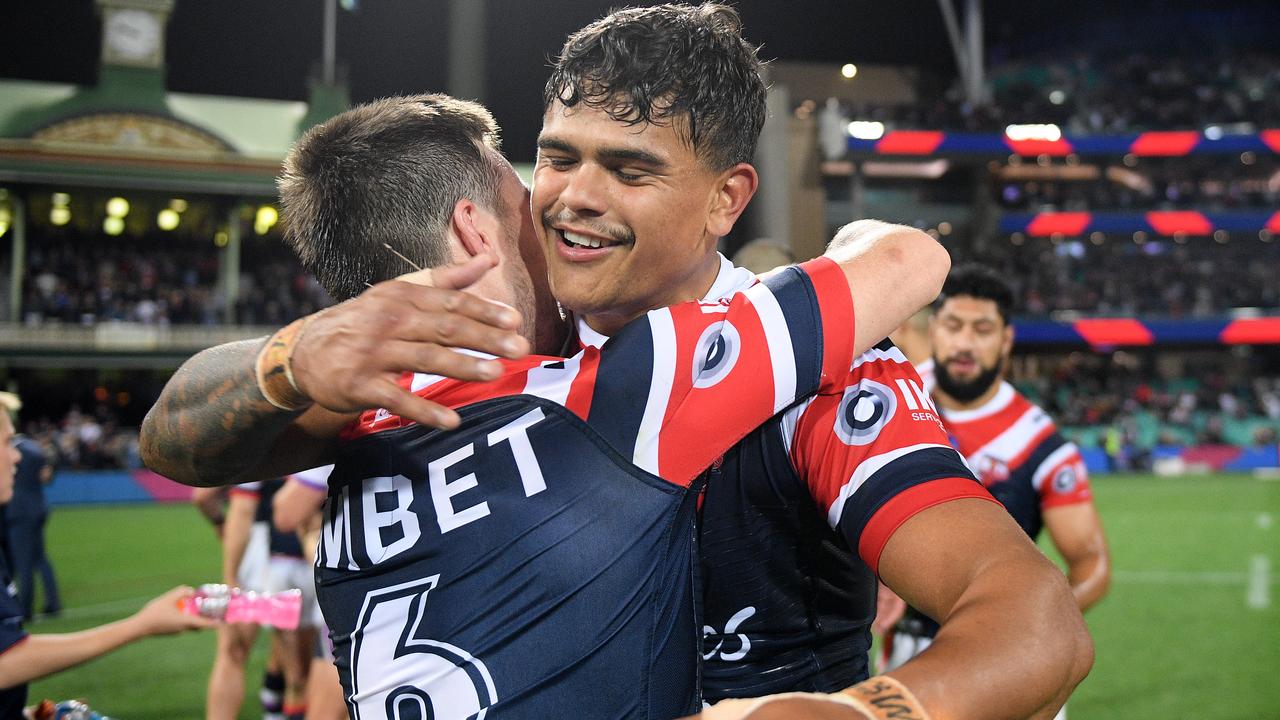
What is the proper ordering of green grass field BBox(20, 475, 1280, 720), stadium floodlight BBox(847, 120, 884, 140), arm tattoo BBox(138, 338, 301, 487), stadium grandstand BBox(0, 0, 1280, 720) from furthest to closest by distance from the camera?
stadium floodlight BBox(847, 120, 884, 140) → stadium grandstand BBox(0, 0, 1280, 720) → green grass field BBox(20, 475, 1280, 720) → arm tattoo BBox(138, 338, 301, 487)

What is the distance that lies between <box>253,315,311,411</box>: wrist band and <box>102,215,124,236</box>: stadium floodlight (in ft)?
107

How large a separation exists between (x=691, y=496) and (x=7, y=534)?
10.5m

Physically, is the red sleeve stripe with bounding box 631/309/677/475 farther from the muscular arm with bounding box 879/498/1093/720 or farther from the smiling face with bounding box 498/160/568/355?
the smiling face with bounding box 498/160/568/355

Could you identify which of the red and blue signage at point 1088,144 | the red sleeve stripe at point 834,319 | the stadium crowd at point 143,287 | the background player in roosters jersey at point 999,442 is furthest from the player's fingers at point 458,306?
the red and blue signage at point 1088,144

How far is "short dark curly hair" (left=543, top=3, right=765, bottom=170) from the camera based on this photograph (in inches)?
74.7

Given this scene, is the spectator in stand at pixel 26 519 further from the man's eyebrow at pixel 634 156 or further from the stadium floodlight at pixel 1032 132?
the stadium floodlight at pixel 1032 132

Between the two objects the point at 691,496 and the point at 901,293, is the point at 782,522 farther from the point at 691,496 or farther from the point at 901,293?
the point at 901,293

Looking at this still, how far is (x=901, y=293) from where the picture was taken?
1.81m

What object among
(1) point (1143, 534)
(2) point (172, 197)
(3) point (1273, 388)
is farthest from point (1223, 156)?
(2) point (172, 197)

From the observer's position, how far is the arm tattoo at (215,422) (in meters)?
1.60

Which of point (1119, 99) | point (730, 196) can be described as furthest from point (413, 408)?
point (1119, 99)

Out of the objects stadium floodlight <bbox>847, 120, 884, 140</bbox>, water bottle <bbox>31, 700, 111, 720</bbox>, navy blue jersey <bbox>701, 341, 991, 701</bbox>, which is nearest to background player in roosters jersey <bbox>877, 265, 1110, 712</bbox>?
navy blue jersey <bbox>701, 341, 991, 701</bbox>

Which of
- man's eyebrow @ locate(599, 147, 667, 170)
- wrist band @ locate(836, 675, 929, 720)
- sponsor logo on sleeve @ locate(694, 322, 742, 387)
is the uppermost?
man's eyebrow @ locate(599, 147, 667, 170)

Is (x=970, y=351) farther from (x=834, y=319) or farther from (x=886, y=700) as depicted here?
(x=886, y=700)
